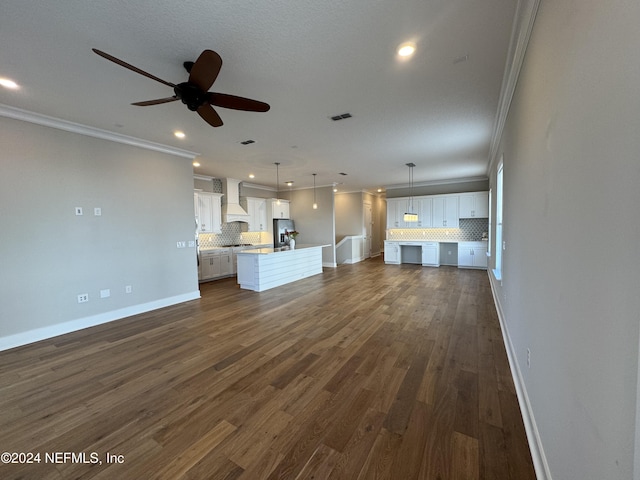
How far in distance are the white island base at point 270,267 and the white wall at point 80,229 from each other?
1.37 m

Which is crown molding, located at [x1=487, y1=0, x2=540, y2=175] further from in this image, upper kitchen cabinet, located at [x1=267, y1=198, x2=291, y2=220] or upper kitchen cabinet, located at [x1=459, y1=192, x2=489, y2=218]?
upper kitchen cabinet, located at [x1=267, y1=198, x2=291, y2=220]

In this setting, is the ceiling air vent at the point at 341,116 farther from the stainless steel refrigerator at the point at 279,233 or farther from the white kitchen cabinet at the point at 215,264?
the stainless steel refrigerator at the point at 279,233

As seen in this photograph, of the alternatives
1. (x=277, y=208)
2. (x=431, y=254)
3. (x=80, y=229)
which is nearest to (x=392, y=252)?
(x=431, y=254)

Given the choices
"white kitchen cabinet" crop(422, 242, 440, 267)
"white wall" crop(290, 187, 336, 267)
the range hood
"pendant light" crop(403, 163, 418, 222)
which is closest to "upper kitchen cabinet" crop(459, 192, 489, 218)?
"white kitchen cabinet" crop(422, 242, 440, 267)

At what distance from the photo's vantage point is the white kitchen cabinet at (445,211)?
325 inches

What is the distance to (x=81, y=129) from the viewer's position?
12.4 ft

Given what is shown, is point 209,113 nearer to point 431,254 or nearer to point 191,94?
point 191,94

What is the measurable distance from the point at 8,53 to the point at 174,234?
10.4 ft

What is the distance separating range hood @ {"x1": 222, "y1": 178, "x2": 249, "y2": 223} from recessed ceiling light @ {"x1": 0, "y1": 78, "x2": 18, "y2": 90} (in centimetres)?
487

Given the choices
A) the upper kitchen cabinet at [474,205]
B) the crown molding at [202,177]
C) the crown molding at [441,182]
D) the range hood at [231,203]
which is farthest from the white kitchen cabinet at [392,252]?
the crown molding at [202,177]

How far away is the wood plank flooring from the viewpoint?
159 centimetres

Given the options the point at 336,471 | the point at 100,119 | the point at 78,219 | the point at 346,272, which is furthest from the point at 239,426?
the point at 346,272

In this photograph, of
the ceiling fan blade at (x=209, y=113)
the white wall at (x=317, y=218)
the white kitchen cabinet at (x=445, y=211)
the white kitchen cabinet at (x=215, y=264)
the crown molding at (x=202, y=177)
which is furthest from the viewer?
the white wall at (x=317, y=218)

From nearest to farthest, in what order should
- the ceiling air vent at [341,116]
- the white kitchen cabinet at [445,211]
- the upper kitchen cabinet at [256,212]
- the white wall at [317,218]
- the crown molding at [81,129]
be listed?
the crown molding at [81,129]
the ceiling air vent at [341,116]
the upper kitchen cabinet at [256,212]
the white kitchen cabinet at [445,211]
the white wall at [317,218]
